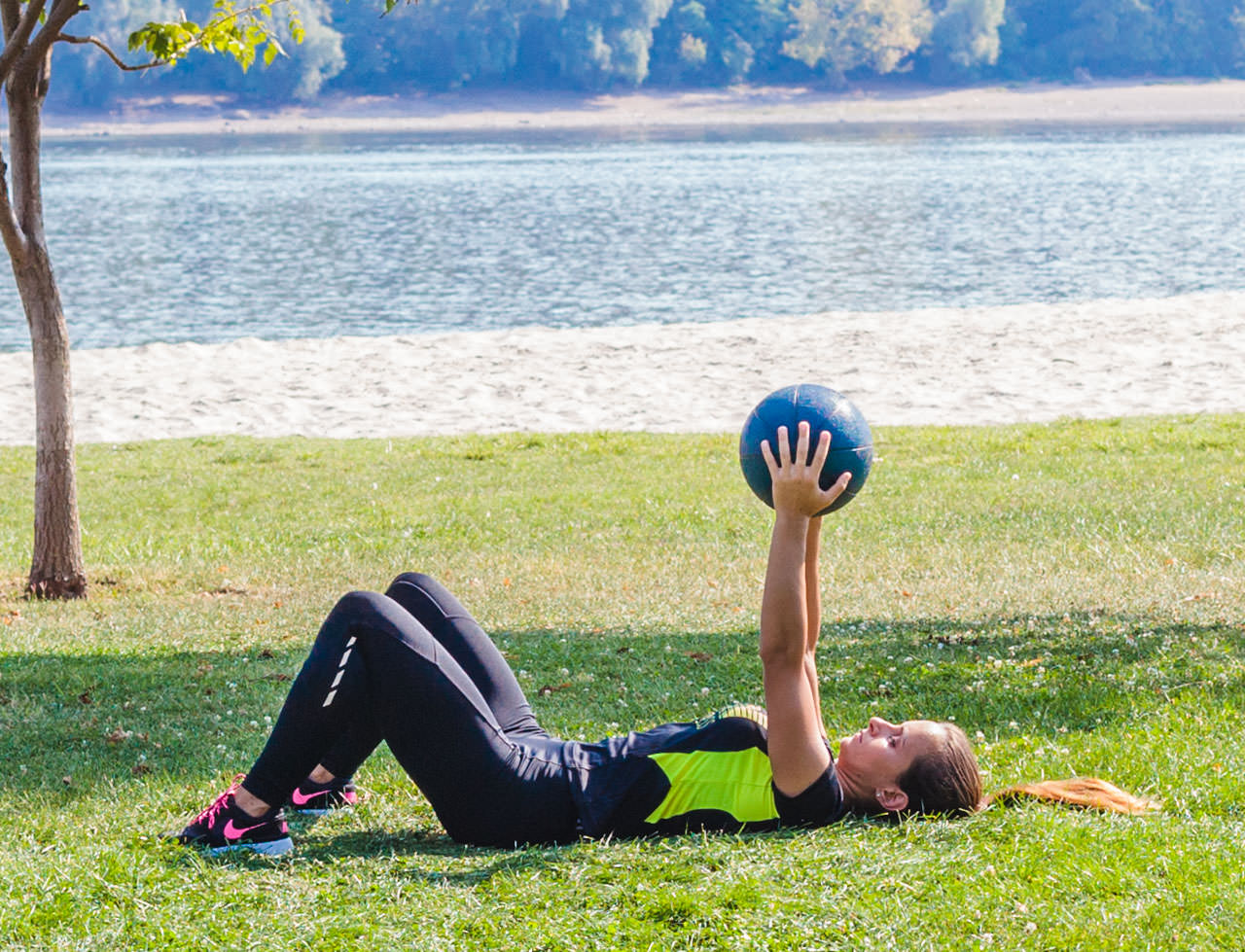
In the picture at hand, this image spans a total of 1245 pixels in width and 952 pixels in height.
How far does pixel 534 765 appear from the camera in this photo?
509 centimetres

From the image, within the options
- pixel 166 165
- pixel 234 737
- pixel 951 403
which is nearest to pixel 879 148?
pixel 166 165

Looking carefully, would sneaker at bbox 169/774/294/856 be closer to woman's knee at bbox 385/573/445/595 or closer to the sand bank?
woman's knee at bbox 385/573/445/595

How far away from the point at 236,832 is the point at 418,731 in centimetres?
76

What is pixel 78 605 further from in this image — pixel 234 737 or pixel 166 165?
pixel 166 165

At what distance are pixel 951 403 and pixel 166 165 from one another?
69155 mm

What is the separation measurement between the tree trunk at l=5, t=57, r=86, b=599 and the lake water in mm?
21122

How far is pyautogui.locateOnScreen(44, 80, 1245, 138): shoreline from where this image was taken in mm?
120438

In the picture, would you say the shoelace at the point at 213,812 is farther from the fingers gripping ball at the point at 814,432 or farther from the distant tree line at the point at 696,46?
the distant tree line at the point at 696,46

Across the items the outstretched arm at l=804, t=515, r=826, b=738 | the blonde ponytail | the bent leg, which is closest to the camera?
the outstretched arm at l=804, t=515, r=826, b=738

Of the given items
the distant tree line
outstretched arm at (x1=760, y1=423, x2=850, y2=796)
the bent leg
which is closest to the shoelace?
the bent leg

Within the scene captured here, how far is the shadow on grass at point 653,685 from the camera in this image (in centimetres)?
673

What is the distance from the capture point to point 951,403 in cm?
2130

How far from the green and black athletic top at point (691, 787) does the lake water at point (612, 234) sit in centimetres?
2724

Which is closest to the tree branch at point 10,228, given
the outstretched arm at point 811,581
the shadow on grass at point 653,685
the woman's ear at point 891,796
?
the shadow on grass at point 653,685
